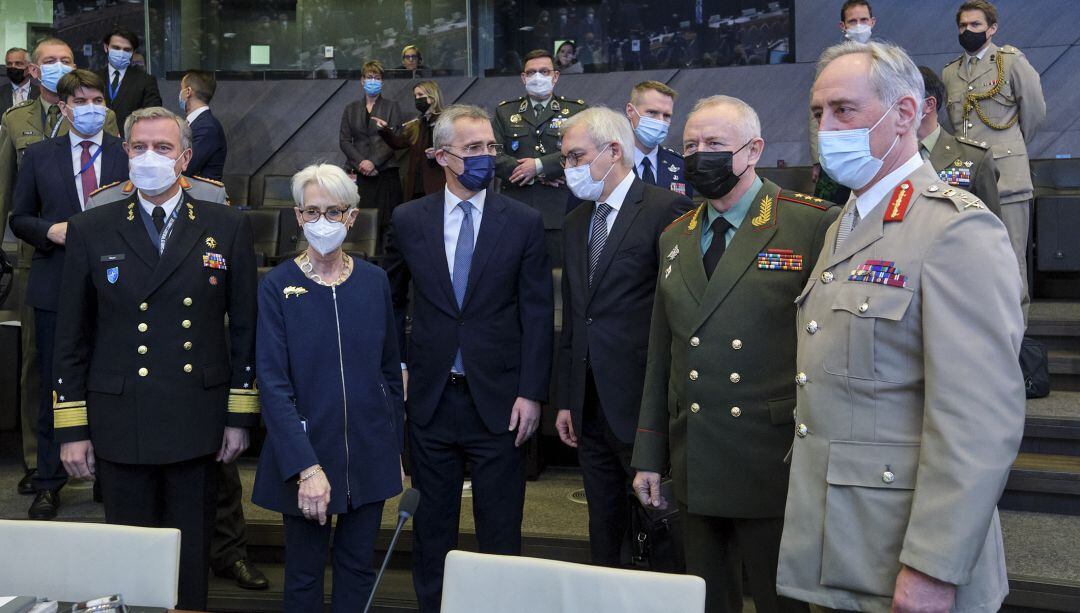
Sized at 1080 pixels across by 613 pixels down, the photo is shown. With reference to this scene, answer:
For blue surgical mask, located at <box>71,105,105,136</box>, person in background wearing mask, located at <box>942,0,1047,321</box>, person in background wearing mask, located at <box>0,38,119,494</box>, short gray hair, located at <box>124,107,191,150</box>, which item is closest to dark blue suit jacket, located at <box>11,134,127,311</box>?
blue surgical mask, located at <box>71,105,105,136</box>

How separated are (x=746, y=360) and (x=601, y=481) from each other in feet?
2.76

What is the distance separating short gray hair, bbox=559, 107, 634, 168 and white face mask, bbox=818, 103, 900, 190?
4.02 feet

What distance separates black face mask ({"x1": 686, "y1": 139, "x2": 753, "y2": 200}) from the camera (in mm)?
2430

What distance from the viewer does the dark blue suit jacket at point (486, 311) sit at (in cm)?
304

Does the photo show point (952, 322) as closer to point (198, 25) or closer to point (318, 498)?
point (318, 498)

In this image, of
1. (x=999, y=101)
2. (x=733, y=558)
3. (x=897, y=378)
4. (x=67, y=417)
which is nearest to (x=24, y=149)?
(x=67, y=417)

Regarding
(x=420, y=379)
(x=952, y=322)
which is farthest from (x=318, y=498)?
(x=952, y=322)

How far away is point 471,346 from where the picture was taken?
9.96 ft

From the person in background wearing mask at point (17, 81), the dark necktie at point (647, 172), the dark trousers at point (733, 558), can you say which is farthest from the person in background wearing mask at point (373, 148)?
the dark trousers at point (733, 558)

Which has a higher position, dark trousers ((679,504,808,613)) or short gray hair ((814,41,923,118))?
short gray hair ((814,41,923,118))

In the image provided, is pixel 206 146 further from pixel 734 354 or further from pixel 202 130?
pixel 734 354

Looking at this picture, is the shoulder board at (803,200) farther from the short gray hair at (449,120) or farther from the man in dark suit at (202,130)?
the man in dark suit at (202,130)

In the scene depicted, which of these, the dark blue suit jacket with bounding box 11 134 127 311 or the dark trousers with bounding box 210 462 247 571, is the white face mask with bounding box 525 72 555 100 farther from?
the dark trousers with bounding box 210 462 247 571

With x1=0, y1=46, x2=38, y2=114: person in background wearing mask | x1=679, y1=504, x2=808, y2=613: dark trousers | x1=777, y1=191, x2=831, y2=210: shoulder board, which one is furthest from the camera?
x1=0, y1=46, x2=38, y2=114: person in background wearing mask
